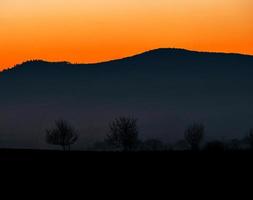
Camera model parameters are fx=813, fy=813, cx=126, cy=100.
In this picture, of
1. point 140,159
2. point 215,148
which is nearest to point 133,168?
point 140,159

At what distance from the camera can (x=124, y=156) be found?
2077 inches

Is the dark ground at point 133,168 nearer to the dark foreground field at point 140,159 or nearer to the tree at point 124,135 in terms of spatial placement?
the dark foreground field at point 140,159

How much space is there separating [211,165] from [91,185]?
888 centimetres

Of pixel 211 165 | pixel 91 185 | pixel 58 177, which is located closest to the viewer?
pixel 91 185

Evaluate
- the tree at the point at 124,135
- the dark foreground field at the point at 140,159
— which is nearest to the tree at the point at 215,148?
the dark foreground field at the point at 140,159

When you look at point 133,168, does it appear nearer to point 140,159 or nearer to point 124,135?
point 140,159

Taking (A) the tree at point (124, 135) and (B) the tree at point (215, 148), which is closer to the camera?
(B) the tree at point (215, 148)

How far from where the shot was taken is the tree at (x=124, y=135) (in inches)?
6988

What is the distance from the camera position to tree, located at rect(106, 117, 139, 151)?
177500 mm

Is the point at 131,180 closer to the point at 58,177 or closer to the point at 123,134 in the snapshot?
the point at 58,177

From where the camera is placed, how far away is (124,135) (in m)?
181

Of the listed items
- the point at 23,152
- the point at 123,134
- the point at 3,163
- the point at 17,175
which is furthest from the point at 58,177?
the point at 123,134

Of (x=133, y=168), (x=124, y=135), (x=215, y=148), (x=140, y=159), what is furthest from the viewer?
(x=124, y=135)

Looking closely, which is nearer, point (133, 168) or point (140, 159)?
point (133, 168)
